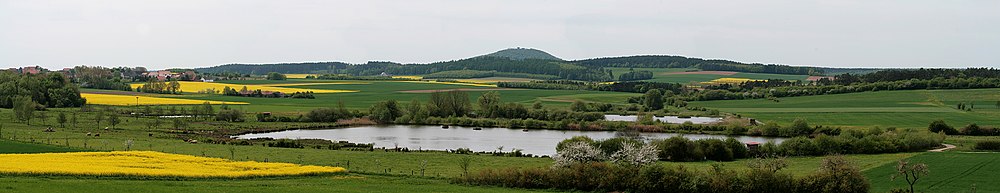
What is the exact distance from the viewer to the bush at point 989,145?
6103 cm

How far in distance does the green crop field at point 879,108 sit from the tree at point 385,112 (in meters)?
40.6

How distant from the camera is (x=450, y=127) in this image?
98.4 m

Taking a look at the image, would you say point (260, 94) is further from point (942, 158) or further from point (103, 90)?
A: point (942, 158)

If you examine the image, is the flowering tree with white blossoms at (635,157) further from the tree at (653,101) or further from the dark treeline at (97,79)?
the dark treeline at (97,79)

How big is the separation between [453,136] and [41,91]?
2131 inches

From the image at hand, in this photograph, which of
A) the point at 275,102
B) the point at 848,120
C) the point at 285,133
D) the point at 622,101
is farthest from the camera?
the point at 622,101

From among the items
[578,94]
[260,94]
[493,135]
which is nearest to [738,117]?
[493,135]

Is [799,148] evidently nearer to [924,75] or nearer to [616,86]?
[924,75]

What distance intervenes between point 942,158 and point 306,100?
310 feet

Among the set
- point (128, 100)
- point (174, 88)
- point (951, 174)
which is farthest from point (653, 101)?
point (951, 174)

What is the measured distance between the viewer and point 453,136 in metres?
83.8

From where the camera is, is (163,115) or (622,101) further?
(622,101)

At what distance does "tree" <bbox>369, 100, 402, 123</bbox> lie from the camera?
105 m

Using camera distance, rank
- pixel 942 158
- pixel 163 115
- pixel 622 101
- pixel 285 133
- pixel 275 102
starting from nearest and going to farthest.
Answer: pixel 942 158 < pixel 285 133 < pixel 163 115 < pixel 275 102 < pixel 622 101
